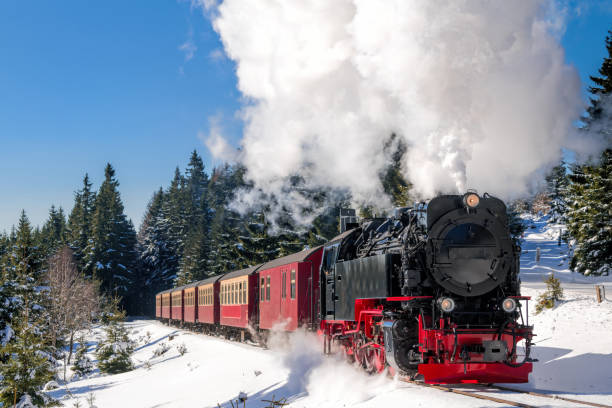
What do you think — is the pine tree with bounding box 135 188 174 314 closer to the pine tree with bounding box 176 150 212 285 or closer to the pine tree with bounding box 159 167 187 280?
the pine tree with bounding box 159 167 187 280

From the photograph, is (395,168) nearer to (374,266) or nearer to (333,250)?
(333,250)

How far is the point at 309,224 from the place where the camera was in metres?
43.9

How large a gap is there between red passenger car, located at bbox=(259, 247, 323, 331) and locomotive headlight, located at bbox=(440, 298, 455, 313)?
284 inches

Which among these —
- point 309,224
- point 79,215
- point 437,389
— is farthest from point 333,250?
point 79,215

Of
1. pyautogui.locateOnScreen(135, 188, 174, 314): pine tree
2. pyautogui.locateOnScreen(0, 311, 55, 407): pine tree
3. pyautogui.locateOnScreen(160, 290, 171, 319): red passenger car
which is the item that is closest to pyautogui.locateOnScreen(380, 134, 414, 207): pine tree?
pyautogui.locateOnScreen(0, 311, 55, 407): pine tree

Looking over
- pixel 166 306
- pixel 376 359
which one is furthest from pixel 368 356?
pixel 166 306

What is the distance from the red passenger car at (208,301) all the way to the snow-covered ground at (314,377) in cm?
359

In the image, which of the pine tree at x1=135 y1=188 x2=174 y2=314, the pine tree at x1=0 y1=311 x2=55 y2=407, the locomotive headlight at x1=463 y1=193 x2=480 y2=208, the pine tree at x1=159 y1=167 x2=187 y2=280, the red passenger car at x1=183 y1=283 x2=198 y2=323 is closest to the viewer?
the locomotive headlight at x1=463 y1=193 x2=480 y2=208

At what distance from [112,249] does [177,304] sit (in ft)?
115

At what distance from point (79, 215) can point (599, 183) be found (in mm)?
77378

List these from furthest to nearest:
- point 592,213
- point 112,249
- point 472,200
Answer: point 112,249, point 592,213, point 472,200

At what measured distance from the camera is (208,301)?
3212cm

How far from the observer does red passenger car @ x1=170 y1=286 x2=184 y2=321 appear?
4297cm

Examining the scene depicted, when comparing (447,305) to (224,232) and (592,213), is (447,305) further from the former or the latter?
(224,232)
